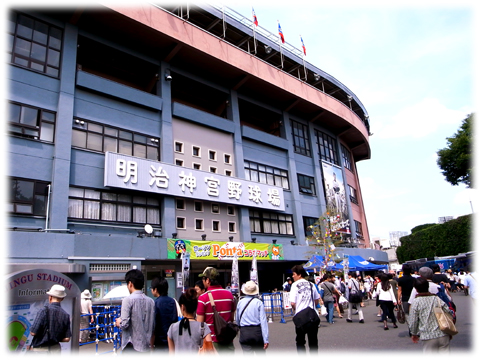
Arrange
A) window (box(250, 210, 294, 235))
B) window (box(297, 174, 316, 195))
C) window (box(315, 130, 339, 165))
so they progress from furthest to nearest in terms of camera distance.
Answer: window (box(315, 130, 339, 165))
window (box(297, 174, 316, 195))
window (box(250, 210, 294, 235))

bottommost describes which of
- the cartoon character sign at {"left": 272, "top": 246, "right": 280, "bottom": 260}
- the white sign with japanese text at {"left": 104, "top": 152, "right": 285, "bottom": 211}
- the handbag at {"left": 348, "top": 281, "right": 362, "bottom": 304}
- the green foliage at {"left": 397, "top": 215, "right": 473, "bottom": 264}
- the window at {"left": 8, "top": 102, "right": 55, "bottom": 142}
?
the handbag at {"left": 348, "top": 281, "right": 362, "bottom": 304}

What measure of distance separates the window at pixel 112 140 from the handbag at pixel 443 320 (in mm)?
18445

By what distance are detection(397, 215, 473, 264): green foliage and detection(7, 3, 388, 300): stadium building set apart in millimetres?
16555

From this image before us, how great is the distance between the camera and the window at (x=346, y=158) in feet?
138

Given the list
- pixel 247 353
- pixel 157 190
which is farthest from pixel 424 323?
pixel 157 190

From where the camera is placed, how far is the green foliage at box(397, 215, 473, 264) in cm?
4300

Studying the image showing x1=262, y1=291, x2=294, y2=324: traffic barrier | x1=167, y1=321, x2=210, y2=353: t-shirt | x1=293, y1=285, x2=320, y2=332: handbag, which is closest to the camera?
x1=167, y1=321, x2=210, y2=353: t-shirt

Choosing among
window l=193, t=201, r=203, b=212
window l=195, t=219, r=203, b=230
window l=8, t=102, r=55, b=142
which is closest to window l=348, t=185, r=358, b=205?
window l=193, t=201, r=203, b=212

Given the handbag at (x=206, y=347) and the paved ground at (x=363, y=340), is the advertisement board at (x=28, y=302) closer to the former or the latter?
the handbag at (x=206, y=347)

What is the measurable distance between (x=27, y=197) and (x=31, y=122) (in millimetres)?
3723

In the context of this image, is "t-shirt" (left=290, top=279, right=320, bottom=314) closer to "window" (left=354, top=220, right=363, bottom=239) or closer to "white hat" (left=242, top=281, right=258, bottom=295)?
"white hat" (left=242, top=281, right=258, bottom=295)

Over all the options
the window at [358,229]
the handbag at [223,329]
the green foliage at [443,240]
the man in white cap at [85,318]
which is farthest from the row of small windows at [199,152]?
the green foliage at [443,240]

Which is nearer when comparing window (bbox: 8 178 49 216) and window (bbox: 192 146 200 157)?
window (bbox: 8 178 49 216)

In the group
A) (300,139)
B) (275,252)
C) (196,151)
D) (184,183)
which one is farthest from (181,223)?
(300,139)
